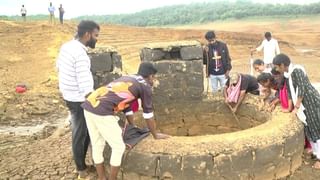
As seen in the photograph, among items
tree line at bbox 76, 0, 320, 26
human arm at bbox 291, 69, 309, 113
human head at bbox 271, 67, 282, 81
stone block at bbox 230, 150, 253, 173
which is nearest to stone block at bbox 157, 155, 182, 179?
stone block at bbox 230, 150, 253, 173

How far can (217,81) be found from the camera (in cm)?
756

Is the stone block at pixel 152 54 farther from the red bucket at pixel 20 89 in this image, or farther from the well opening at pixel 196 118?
the red bucket at pixel 20 89

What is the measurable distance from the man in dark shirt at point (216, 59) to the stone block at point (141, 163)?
9.46 feet

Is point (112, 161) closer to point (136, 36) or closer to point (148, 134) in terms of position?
point (148, 134)

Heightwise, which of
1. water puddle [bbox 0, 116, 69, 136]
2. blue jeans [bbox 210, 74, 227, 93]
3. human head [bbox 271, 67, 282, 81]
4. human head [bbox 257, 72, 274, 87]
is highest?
human head [bbox 271, 67, 282, 81]

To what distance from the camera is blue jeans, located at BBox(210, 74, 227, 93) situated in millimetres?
→ 7441

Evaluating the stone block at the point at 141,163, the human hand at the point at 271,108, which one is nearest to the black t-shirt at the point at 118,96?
the stone block at the point at 141,163

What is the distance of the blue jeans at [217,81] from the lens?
24.4 ft

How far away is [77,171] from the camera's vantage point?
5488 millimetres

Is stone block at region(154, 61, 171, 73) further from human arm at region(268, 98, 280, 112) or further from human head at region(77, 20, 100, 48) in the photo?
human head at region(77, 20, 100, 48)

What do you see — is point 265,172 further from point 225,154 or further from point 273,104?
point 273,104

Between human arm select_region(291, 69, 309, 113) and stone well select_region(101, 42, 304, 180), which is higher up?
human arm select_region(291, 69, 309, 113)

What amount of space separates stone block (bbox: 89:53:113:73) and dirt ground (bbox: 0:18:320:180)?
117 centimetres

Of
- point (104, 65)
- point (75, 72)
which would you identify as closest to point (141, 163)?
point (75, 72)
